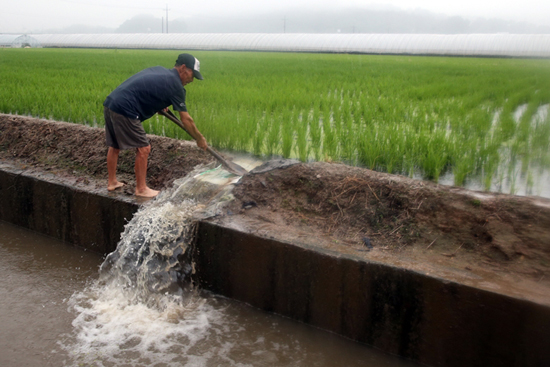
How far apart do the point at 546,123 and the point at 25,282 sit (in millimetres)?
4192

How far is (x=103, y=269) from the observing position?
10.2ft

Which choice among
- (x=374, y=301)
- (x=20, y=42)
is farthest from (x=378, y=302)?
(x=20, y=42)

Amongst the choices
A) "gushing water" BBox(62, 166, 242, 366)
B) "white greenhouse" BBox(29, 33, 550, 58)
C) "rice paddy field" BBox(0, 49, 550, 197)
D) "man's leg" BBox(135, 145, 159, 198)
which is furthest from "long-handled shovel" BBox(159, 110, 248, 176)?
"white greenhouse" BBox(29, 33, 550, 58)

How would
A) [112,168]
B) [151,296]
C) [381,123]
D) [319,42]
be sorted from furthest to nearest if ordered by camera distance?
[319,42] → [381,123] → [112,168] → [151,296]

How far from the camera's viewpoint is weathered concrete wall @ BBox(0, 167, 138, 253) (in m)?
3.36

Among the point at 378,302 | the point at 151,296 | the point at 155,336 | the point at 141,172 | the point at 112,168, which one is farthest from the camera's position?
the point at 112,168

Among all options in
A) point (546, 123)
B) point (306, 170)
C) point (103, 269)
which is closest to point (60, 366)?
point (103, 269)

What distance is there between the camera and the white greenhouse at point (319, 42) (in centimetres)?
2184

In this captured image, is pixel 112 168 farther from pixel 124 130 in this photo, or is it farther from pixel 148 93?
pixel 148 93

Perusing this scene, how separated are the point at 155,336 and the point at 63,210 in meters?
1.70

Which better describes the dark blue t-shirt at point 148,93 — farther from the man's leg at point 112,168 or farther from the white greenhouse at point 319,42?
the white greenhouse at point 319,42

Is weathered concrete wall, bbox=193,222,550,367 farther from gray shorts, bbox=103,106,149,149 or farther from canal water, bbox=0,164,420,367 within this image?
gray shorts, bbox=103,106,149,149

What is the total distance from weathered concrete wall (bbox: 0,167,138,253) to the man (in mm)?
281

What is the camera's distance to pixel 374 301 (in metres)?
A: 2.29
